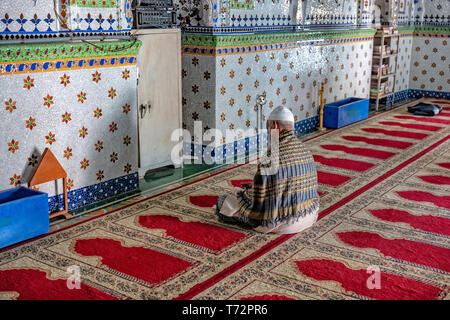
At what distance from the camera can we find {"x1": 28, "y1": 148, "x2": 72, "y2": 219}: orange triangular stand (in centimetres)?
366

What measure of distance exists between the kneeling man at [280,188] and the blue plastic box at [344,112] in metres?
3.59

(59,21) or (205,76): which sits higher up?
(59,21)

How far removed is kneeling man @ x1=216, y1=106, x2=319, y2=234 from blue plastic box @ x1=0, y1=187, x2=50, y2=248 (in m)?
1.28

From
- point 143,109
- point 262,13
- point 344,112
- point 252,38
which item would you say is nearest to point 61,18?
point 143,109

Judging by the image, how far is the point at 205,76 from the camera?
208 inches

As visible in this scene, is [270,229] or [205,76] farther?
[205,76]

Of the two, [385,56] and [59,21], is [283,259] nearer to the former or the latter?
[59,21]

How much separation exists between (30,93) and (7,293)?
1.42 m

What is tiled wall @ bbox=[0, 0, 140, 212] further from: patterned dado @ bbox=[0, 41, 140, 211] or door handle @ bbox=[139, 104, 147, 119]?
door handle @ bbox=[139, 104, 147, 119]

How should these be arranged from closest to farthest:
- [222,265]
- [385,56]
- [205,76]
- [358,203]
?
[222,265] < [358,203] < [205,76] < [385,56]

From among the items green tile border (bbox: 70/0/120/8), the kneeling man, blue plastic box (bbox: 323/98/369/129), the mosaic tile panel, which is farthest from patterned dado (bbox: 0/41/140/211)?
the mosaic tile panel

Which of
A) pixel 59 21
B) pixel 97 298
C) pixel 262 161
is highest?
pixel 59 21

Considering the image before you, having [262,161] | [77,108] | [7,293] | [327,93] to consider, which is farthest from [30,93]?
[327,93]

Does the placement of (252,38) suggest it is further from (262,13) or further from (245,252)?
(245,252)
